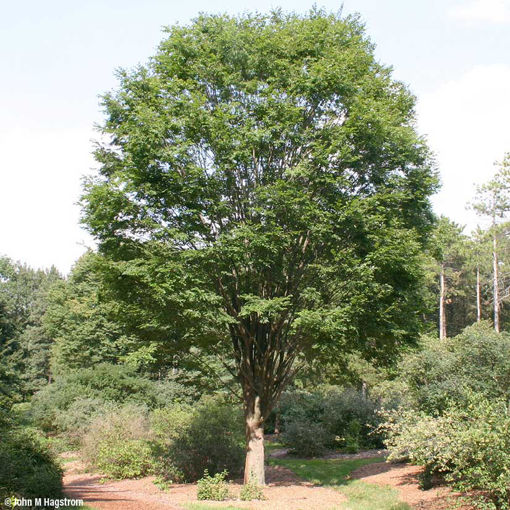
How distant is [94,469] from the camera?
665 inches

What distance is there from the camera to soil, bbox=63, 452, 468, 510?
1088 centimetres

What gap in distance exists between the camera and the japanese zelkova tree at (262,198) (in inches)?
464

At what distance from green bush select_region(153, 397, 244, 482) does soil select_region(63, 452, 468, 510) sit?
782mm

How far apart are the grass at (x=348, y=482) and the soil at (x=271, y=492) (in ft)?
1.06

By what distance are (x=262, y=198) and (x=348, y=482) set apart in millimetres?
9886

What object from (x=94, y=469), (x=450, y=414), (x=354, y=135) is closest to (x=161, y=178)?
(x=354, y=135)

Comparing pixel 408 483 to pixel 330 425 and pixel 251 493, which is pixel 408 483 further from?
pixel 330 425

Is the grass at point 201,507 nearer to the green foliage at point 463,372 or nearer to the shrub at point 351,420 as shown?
the green foliage at point 463,372

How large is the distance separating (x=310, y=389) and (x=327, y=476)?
15.1 m

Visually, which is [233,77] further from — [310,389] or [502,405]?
[310,389]

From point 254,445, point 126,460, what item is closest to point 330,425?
point 254,445

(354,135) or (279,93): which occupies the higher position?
(279,93)

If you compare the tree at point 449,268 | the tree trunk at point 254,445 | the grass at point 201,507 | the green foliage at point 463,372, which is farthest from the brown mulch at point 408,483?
the tree at point 449,268

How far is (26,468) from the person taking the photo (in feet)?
31.2
